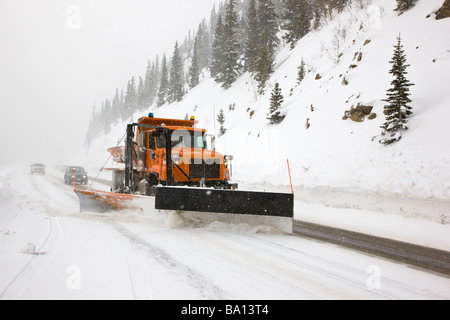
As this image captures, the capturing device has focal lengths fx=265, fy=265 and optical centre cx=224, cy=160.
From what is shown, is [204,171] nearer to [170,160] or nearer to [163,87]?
[170,160]

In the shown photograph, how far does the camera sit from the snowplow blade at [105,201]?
5.99 meters

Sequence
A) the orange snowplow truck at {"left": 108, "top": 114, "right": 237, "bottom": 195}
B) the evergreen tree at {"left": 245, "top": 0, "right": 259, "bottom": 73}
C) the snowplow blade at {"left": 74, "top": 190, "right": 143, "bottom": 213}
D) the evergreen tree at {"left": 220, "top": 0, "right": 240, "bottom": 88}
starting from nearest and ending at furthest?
the snowplow blade at {"left": 74, "top": 190, "right": 143, "bottom": 213} < the orange snowplow truck at {"left": 108, "top": 114, "right": 237, "bottom": 195} < the evergreen tree at {"left": 245, "top": 0, "right": 259, "bottom": 73} < the evergreen tree at {"left": 220, "top": 0, "right": 240, "bottom": 88}

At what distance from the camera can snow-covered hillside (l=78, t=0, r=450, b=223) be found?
26.0ft

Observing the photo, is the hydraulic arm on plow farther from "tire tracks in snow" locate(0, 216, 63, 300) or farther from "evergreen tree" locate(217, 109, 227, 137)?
"evergreen tree" locate(217, 109, 227, 137)

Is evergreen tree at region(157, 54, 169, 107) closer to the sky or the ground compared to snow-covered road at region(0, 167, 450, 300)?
closer to the sky

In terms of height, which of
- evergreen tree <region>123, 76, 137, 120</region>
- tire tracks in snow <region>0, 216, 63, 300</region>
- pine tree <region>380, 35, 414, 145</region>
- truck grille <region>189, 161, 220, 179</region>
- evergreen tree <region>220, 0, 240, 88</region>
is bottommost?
tire tracks in snow <region>0, 216, 63, 300</region>

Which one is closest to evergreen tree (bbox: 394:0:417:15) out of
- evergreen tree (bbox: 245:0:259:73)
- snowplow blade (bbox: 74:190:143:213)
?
evergreen tree (bbox: 245:0:259:73)

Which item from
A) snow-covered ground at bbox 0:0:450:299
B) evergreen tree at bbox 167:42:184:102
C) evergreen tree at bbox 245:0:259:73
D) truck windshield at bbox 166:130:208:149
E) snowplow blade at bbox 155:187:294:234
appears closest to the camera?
snow-covered ground at bbox 0:0:450:299

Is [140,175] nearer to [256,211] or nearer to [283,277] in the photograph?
[256,211]

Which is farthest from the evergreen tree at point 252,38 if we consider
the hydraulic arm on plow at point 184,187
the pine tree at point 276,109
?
the hydraulic arm on plow at point 184,187

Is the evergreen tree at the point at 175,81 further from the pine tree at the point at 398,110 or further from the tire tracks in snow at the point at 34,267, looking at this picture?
the tire tracks in snow at the point at 34,267

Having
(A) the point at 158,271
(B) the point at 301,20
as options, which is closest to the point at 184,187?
(A) the point at 158,271

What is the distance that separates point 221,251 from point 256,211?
1.52 m
